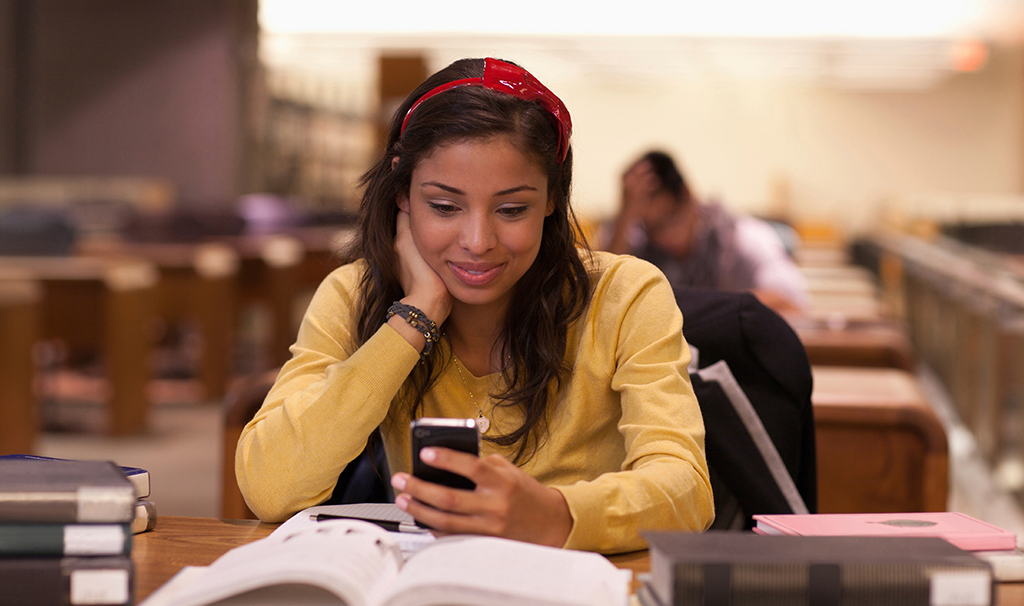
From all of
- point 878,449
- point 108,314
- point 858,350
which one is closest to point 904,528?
point 878,449

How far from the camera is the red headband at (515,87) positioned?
4.03 feet

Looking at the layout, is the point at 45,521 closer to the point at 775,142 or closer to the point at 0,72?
the point at 0,72

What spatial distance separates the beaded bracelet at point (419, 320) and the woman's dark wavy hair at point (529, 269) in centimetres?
7

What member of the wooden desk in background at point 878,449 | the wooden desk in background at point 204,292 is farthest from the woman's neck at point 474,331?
the wooden desk in background at point 204,292

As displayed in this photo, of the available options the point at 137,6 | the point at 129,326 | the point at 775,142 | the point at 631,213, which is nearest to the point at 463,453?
the point at 631,213

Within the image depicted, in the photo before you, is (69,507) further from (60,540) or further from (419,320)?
(419,320)

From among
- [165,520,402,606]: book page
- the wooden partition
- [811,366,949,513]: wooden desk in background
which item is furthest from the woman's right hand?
the wooden partition

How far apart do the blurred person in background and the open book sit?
2390 millimetres

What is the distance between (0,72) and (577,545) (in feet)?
31.2

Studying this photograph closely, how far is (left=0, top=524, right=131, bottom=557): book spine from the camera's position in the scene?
791 mm

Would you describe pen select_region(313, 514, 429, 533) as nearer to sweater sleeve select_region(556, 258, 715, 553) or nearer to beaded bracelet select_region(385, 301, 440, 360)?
sweater sleeve select_region(556, 258, 715, 553)

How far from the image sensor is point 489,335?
1.34 meters

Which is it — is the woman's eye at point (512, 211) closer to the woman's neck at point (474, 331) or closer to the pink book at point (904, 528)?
the woman's neck at point (474, 331)

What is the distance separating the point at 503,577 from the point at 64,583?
0.34m
